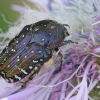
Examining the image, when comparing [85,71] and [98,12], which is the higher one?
[98,12]

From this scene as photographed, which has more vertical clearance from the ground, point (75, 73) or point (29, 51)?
point (29, 51)

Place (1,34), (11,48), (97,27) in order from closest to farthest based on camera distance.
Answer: (11,48) < (97,27) < (1,34)

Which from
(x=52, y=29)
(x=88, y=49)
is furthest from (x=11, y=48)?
(x=88, y=49)

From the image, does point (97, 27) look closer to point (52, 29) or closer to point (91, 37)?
point (91, 37)

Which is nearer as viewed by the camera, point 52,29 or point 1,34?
point 52,29

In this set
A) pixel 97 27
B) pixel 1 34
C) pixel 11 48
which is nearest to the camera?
pixel 11 48

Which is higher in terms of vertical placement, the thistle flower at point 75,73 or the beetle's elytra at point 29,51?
the beetle's elytra at point 29,51

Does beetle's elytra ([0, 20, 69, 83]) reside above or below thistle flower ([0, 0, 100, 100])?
above
